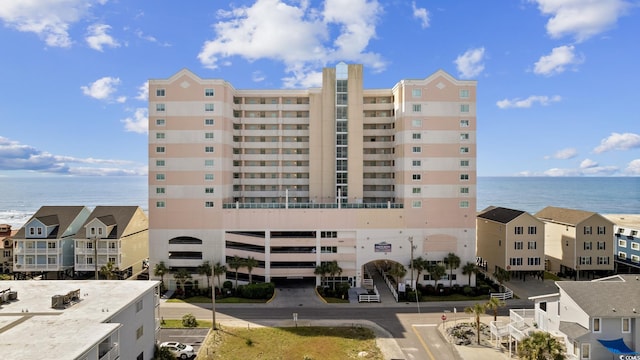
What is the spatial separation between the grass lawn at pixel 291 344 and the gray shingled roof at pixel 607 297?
19.6 metres

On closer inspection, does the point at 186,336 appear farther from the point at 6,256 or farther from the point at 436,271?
the point at 6,256

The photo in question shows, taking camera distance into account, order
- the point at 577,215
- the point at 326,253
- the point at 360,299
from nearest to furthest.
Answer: the point at 360,299 < the point at 326,253 < the point at 577,215

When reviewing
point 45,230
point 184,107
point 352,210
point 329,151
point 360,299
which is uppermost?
point 184,107

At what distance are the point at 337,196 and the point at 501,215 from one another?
1185 inches

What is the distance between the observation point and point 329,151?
63562 mm

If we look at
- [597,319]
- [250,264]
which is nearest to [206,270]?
[250,264]

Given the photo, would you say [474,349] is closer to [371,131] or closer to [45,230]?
[371,131]

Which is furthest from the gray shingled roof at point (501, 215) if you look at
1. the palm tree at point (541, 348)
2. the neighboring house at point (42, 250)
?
the neighboring house at point (42, 250)

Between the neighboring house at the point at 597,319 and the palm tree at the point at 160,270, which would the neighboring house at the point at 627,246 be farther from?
the palm tree at the point at 160,270

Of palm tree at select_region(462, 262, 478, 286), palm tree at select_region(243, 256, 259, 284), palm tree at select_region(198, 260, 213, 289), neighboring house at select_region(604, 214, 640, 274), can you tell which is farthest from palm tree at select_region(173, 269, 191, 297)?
neighboring house at select_region(604, 214, 640, 274)

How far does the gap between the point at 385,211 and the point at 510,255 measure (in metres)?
22.2

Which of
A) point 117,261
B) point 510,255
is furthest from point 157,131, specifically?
point 510,255

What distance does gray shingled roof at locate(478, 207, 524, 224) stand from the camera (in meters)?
59.2

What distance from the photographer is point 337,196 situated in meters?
62.1
